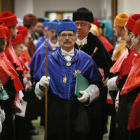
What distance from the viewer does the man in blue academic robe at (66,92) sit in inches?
168

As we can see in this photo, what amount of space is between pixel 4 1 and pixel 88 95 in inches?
299

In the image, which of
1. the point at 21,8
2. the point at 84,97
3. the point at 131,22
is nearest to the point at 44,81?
the point at 84,97

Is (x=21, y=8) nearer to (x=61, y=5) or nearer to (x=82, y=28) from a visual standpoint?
(x=61, y=5)

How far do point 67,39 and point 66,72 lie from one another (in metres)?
0.41

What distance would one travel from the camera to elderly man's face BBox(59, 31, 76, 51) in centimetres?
442

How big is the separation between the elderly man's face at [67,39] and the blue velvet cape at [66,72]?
0.37 ft

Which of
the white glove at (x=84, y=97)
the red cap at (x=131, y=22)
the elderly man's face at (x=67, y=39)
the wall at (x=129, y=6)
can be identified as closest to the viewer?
the red cap at (x=131, y=22)

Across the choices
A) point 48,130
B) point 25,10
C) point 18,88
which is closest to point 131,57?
point 48,130

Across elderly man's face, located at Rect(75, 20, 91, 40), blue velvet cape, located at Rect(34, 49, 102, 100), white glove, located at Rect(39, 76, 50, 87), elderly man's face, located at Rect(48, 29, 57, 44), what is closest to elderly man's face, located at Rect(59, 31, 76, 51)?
blue velvet cape, located at Rect(34, 49, 102, 100)

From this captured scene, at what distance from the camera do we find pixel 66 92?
4.30 m

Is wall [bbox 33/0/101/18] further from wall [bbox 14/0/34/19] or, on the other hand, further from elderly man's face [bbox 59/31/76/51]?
elderly man's face [bbox 59/31/76/51]

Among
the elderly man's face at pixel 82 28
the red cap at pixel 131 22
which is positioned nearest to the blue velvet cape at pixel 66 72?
the red cap at pixel 131 22

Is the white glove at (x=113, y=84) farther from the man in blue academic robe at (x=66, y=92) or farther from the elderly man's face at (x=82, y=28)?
the elderly man's face at (x=82, y=28)

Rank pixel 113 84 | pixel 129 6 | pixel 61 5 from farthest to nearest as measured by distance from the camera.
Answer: pixel 61 5 < pixel 129 6 < pixel 113 84
